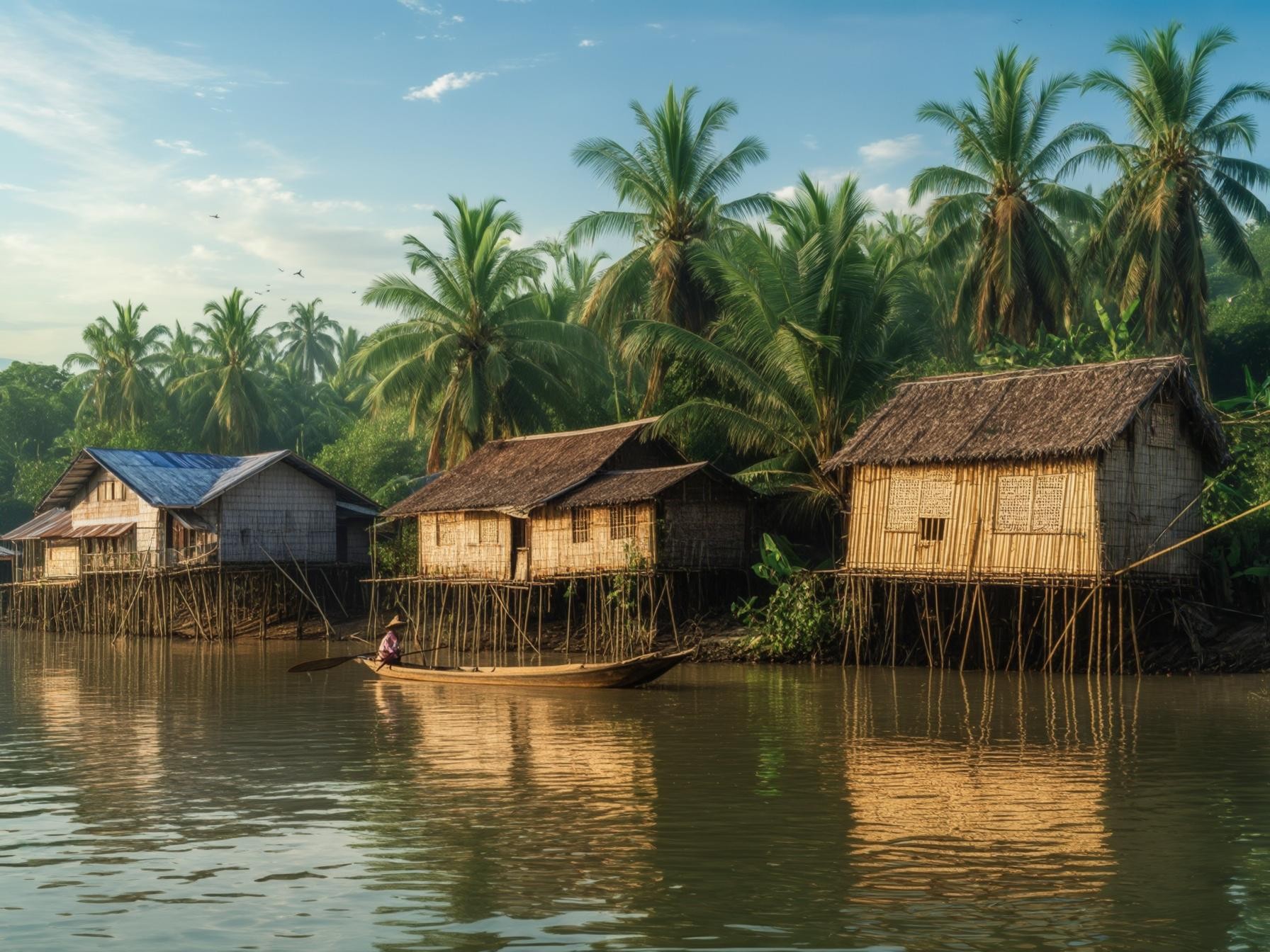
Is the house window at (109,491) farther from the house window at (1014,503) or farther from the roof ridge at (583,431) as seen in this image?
the house window at (1014,503)

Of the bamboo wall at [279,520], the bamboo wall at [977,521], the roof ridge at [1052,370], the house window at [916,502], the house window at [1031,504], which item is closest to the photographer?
the bamboo wall at [977,521]

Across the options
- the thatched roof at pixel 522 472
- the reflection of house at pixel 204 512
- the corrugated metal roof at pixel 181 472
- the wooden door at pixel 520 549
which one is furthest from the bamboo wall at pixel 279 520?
the wooden door at pixel 520 549

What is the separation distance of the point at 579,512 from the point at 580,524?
9.5 inches

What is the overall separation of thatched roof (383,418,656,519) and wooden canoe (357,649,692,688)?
767 cm

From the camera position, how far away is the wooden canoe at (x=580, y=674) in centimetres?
2030

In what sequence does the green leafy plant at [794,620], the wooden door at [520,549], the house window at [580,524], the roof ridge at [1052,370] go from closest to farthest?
1. the roof ridge at [1052,370]
2. the green leafy plant at [794,620]
3. the house window at [580,524]
4. the wooden door at [520,549]

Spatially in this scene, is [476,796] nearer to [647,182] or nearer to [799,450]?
[799,450]

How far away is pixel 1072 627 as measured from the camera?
2192 cm

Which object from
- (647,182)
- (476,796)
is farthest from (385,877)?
(647,182)

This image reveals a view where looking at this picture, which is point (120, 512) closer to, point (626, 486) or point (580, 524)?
point (580, 524)

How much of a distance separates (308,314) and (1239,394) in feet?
163

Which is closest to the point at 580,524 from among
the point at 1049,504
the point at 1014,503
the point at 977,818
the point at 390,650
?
the point at 390,650

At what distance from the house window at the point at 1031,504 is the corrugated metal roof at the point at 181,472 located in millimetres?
20924

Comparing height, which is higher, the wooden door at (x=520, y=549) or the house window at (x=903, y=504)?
the house window at (x=903, y=504)
